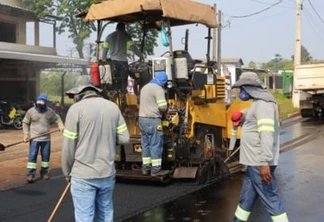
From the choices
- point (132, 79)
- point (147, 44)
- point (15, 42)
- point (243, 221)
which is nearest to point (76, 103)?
point (243, 221)

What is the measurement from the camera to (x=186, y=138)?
8.20 m

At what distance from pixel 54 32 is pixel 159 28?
16130mm

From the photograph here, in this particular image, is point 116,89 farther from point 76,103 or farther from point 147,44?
point 76,103

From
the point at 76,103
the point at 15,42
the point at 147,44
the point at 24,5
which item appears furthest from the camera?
the point at 24,5

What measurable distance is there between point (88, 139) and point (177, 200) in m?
3.25

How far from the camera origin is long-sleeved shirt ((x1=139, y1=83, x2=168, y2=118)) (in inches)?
307

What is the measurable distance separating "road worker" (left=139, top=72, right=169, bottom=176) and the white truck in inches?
544

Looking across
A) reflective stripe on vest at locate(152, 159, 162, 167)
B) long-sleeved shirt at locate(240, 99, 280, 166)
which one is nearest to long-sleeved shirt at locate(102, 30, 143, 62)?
reflective stripe on vest at locate(152, 159, 162, 167)

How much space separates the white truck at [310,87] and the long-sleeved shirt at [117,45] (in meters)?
13.4

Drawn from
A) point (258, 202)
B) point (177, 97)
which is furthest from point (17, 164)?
point (258, 202)

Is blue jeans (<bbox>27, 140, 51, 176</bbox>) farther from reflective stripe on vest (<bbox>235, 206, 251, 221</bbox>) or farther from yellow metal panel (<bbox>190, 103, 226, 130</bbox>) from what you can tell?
reflective stripe on vest (<bbox>235, 206, 251, 221</bbox>)

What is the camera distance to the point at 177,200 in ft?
23.4

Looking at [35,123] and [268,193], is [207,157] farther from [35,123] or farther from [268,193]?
[268,193]

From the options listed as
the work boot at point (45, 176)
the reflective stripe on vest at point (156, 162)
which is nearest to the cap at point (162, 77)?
the reflective stripe on vest at point (156, 162)
